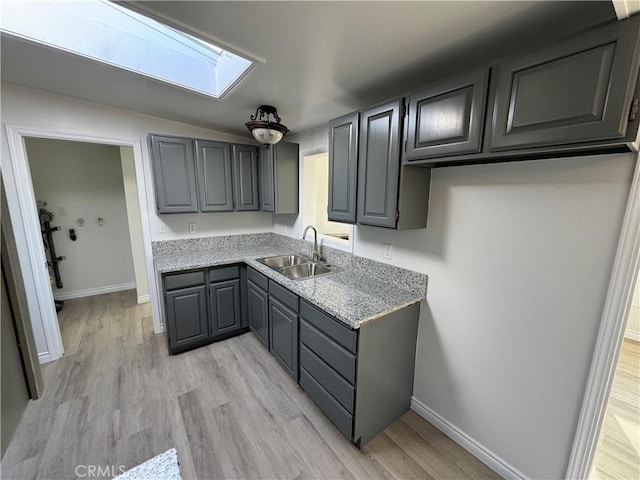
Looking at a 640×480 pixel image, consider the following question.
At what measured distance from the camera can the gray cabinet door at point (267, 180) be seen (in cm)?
286

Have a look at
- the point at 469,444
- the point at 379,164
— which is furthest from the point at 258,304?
the point at 469,444

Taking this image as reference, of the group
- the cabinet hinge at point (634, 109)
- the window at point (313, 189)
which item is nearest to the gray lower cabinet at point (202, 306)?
the window at point (313, 189)

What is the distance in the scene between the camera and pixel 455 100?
1.26 meters

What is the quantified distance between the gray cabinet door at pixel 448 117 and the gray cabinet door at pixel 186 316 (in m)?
2.29

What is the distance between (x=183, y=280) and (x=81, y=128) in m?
1.61

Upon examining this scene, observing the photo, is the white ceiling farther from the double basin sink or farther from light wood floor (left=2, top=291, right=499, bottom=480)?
light wood floor (left=2, top=291, right=499, bottom=480)

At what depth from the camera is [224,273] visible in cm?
268

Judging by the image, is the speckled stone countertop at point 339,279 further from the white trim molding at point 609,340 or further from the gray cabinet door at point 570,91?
the gray cabinet door at point 570,91

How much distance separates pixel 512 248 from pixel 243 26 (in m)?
1.71

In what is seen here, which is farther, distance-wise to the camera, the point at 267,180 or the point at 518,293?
the point at 267,180

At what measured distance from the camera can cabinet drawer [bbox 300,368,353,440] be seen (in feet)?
5.33

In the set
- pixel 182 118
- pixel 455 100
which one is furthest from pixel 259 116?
pixel 455 100

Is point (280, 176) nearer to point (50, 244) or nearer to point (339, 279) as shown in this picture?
point (339, 279)

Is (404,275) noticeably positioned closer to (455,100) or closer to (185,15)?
(455,100)
